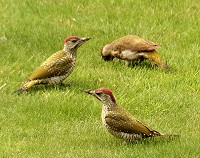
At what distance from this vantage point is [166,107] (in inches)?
378

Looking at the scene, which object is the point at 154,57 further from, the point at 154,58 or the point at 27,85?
the point at 27,85

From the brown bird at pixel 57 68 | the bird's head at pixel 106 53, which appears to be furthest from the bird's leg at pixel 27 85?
the bird's head at pixel 106 53

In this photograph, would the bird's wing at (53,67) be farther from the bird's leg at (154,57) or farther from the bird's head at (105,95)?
the bird's head at (105,95)

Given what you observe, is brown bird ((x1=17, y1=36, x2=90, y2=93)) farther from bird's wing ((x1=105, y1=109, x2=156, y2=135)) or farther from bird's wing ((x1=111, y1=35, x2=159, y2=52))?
bird's wing ((x1=105, y1=109, x2=156, y2=135))

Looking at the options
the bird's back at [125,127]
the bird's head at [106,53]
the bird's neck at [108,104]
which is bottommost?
the bird's head at [106,53]

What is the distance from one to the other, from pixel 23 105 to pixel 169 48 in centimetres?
335

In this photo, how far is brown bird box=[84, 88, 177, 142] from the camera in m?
8.23

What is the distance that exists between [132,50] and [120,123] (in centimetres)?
302

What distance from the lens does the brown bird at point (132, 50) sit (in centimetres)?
Result: 1105

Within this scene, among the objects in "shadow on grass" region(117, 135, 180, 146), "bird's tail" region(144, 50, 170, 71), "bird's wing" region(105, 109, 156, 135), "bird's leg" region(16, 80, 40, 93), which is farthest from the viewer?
"bird's tail" region(144, 50, 170, 71)

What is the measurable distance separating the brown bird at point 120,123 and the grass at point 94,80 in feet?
0.41

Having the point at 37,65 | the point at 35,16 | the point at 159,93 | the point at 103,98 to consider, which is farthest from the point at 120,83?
the point at 35,16

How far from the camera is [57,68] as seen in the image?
10.2 metres

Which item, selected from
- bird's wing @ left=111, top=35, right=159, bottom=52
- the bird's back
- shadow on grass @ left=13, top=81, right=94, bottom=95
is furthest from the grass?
bird's wing @ left=111, top=35, right=159, bottom=52
